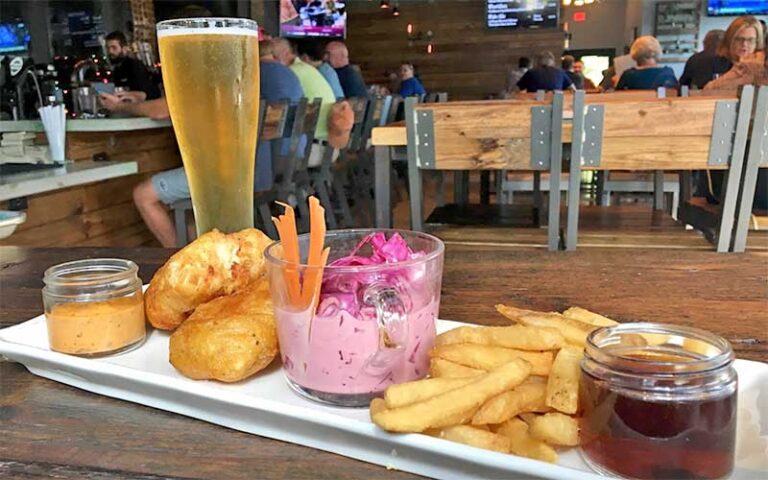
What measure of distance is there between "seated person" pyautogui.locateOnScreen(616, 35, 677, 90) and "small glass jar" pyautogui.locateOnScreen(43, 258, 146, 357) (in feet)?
19.2

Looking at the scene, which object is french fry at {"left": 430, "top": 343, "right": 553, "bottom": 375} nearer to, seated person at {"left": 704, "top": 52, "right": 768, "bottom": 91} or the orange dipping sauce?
the orange dipping sauce

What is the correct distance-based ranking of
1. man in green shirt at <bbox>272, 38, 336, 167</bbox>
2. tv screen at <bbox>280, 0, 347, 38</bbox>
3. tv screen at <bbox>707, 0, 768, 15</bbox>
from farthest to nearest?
tv screen at <bbox>707, 0, 768, 15</bbox>, tv screen at <bbox>280, 0, 347, 38</bbox>, man in green shirt at <bbox>272, 38, 336, 167</bbox>

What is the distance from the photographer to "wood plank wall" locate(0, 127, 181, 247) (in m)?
3.49

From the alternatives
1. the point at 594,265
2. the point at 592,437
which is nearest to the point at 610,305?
the point at 594,265

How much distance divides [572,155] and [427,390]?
1.81 meters

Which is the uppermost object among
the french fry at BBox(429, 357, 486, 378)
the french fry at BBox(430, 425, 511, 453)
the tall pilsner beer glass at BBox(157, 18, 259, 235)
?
the tall pilsner beer glass at BBox(157, 18, 259, 235)

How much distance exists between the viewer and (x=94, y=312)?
75cm

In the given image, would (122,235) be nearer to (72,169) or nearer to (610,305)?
(72,169)

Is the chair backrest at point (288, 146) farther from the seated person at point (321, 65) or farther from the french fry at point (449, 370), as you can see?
the french fry at point (449, 370)

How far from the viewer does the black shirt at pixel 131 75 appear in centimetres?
538

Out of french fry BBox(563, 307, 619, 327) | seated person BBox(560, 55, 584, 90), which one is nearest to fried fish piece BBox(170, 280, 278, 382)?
french fry BBox(563, 307, 619, 327)

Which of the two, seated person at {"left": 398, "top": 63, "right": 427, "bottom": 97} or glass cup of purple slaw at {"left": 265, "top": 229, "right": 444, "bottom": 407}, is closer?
glass cup of purple slaw at {"left": 265, "top": 229, "right": 444, "bottom": 407}

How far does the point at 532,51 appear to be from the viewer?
1019 centimetres

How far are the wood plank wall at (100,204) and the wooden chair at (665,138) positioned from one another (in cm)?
242
